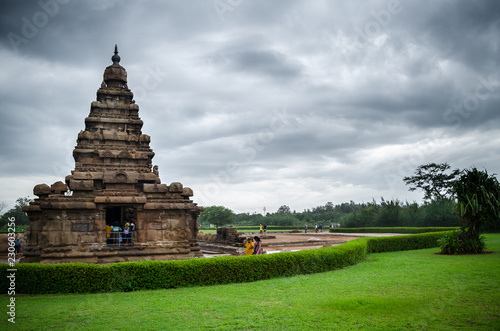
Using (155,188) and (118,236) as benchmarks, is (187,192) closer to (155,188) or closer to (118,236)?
A: (155,188)

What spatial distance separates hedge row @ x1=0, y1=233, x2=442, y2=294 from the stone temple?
4056 mm

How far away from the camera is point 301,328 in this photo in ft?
19.1

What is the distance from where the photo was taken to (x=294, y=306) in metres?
7.19

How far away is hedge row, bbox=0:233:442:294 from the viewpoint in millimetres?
9023

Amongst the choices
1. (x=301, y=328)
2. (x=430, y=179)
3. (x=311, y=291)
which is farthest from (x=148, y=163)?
(x=430, y=179)

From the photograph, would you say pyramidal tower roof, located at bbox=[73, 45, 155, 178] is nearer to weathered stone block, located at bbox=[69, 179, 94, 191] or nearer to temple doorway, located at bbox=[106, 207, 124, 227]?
weathered stone block, located at bbox=[69, 179, 94, 191]

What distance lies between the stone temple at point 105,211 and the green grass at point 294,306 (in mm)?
4859

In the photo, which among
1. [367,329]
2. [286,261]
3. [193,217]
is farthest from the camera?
[193,217]

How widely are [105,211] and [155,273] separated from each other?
20.6 feet

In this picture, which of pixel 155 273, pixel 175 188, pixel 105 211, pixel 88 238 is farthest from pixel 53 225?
pixel 155 273

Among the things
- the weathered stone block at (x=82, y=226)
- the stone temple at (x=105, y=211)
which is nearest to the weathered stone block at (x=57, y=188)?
the stone temple at (x=105, y=211)

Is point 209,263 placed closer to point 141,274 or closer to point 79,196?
point 141,274

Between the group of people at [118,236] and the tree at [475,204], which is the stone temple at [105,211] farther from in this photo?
the tree at [475,204]

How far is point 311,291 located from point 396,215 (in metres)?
34.9
